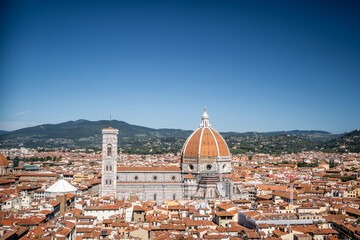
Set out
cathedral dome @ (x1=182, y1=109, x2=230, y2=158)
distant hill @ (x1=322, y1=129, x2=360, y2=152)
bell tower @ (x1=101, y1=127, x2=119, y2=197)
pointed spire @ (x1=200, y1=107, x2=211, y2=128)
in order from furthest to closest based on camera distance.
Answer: distant hill @ (x1=322, y1=129, x2=360, y2=152)
pointed spire @ (x1=200, y1=107, x2=211, y2=128)
cathedral dome @ (x1=182, y1=109, x2=230, y2=158)
bell tower @ (x1=101, y1=127, x2=119, y2=197)

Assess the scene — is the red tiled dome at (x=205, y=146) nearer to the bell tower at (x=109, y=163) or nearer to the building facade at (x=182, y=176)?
the building facade at (x=182, y=176)

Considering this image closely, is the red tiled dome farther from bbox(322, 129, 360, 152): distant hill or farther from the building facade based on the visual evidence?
bbox(322, 129, 360, 152): distant hill

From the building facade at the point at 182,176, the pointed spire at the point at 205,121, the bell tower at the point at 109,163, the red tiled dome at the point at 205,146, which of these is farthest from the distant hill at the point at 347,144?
the bell tower at the point at 109,163

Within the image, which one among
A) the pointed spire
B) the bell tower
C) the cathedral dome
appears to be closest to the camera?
the bell tower

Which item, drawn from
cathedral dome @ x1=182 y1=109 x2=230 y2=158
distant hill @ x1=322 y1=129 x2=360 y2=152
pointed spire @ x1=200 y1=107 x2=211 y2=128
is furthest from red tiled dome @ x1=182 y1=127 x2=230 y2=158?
distant hill @ x1=322 y1=129 x2=360 y2=152

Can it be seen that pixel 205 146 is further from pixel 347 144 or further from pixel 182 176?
pixel 347 144

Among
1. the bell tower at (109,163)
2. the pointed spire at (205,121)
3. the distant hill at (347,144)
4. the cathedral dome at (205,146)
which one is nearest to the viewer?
the bell tower at (109,163)

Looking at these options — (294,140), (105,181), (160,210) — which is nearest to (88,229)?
(160,210)
